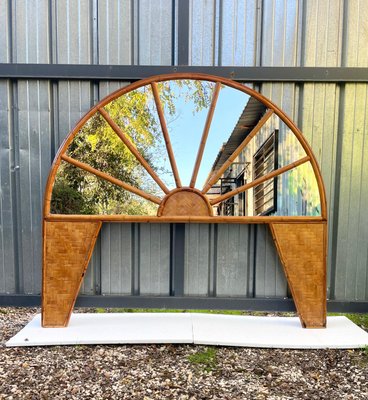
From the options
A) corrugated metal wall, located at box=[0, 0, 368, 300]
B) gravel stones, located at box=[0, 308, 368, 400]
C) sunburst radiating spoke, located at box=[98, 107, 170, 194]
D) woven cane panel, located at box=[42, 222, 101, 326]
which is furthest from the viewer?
corrugated metal wall, located at box=[0, 0, 368, 300]

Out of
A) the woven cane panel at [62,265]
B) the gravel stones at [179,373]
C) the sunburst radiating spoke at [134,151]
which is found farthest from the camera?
the sunburst radiating spoke at [134,151]

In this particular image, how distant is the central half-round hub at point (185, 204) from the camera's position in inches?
108

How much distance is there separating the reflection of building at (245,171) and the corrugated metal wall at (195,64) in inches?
9.0

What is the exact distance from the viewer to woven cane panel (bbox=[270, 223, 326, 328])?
2.69 m

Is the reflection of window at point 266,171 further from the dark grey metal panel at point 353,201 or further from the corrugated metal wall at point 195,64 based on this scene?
the dark grey metal panel at point 353,201

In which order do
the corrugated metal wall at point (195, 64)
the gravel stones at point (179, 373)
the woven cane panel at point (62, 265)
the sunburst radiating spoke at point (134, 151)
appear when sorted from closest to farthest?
the gravel stones at point (179, 373), the woven cane panel at point (62, 265), the sunburst radiating spoke at point (134, 151), the corrugated metal wall at point (195, 64)

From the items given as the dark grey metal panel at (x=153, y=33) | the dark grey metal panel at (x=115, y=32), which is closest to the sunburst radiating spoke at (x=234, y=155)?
the dark grey metal panel at (x=153, y=33)

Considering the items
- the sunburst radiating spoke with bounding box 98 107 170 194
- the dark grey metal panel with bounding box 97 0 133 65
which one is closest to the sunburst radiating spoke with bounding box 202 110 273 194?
the sunburst radiating spoke with bounding box 98 107 170 194

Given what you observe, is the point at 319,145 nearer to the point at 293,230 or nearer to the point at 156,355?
the point at 293,230

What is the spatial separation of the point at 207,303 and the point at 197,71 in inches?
86.2

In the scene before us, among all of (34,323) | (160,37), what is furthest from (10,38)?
(34,323)

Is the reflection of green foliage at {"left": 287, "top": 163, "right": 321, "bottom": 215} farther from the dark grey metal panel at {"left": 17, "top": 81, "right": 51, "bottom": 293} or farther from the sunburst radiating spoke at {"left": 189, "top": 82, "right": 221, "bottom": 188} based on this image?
the dark grey metal panel at {"left": 17, "top": 81, "right": 51, "bottom": 293}

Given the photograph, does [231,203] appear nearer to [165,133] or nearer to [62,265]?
[165,133]

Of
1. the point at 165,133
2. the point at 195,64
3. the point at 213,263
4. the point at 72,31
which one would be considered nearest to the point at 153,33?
the point at 195,64
